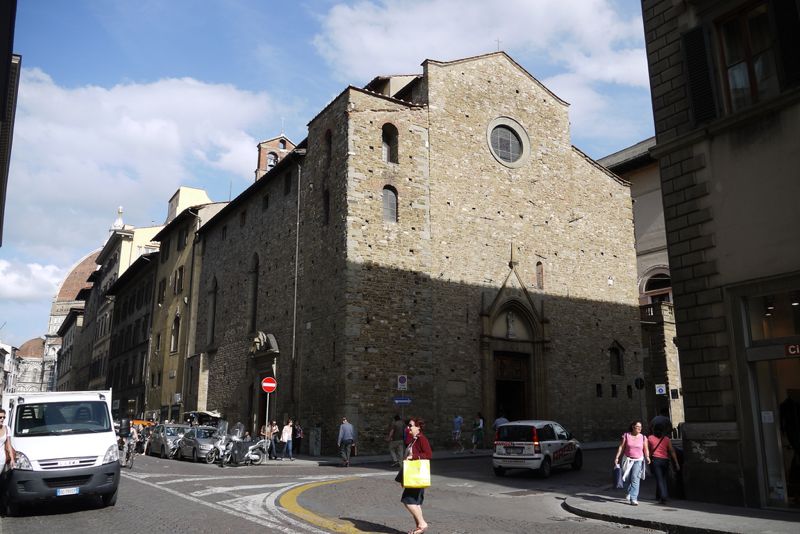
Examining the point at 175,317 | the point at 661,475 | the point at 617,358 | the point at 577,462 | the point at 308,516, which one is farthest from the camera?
Result: the point at 175,317

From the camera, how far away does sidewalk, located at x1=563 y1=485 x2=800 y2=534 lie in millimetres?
8359

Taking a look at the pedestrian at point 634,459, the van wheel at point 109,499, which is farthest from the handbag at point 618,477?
the van wheel at point 109,499

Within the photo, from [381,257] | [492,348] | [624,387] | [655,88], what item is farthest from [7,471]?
[624,387]

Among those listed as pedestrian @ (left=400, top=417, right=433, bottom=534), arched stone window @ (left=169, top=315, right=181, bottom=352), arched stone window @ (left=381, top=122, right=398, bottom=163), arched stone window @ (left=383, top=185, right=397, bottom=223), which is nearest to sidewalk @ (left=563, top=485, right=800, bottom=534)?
pedestrian @ (left=400, top=417, right=433, bottom=534)

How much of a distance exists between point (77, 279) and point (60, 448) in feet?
354

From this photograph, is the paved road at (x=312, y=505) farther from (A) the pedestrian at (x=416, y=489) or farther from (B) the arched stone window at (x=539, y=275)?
(B) the arched stone window at (x=539, y=275)

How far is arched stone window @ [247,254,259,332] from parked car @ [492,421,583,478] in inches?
645

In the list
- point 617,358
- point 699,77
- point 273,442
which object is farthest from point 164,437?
point 699,77

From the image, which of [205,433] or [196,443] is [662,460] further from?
[205,433]

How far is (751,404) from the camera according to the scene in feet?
33.9

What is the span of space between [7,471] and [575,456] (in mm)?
12822

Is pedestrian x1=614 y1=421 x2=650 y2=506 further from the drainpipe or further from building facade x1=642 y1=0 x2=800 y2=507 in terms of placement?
the drainpipe

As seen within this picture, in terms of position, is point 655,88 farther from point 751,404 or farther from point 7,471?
point 7,471

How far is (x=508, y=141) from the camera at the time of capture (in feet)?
90.3
